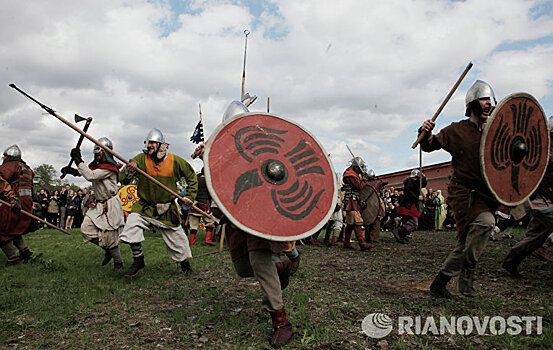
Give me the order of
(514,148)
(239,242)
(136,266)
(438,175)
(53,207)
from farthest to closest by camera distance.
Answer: (438,175), (53,207), (136,266), (514,148), (239,242)

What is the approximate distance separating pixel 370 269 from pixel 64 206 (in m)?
12.1

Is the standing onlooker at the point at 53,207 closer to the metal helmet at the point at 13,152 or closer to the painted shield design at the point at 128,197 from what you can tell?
the painted shield design at the point at 128,197

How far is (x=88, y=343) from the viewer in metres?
2.53

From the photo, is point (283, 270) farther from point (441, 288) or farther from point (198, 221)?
point (198, 221)

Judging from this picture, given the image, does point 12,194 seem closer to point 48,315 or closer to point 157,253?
point 157,253

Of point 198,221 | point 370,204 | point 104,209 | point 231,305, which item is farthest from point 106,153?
point 370,204

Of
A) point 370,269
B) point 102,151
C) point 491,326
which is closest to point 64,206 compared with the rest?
point 102,151

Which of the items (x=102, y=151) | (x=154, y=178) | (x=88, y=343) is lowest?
(x=88, y=343)

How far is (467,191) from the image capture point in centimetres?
321

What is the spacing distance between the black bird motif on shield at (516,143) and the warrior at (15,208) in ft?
21.1

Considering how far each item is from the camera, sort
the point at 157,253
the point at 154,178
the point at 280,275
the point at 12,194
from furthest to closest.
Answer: the point at 157,253 < the point at 12,194 < the point at 154,178 < the point at 280,275

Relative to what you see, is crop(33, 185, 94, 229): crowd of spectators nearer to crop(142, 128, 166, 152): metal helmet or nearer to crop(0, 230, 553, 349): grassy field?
crop(0, 230, 553, 349): grassy field

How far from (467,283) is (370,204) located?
4598 millimetres

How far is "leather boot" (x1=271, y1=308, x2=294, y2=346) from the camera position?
7.90 feet
